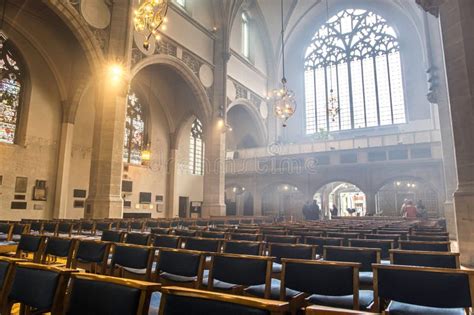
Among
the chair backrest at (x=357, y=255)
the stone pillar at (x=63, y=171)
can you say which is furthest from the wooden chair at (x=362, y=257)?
the stone pillar at (x=63, y=171)

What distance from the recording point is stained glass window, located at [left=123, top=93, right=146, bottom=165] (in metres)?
17.2

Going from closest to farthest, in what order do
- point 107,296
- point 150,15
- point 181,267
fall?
point 107,296 → point 181,267 → point 150,15

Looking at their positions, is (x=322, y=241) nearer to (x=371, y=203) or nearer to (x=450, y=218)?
(x=450, y=218)

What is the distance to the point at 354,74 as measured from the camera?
22.4m

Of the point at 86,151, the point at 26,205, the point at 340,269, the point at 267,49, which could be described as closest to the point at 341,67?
the point at 267,49

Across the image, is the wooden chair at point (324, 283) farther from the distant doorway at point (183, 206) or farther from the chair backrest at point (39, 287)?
the distant doorway at point (183, 206)

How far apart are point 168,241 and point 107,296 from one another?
2398 millimetres

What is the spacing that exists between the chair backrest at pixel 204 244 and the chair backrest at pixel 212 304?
2.39 metres

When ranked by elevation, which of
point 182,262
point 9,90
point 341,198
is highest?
point 9,90

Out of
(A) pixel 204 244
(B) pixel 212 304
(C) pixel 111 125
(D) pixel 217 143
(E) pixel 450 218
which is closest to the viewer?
(B) pixel 212 304

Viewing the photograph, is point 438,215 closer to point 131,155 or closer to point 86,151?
point 131,155

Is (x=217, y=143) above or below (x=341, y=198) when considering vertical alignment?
above

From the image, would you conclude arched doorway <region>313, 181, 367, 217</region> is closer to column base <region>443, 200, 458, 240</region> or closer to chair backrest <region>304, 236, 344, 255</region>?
column base <region>443, 200, 458, 240</region>

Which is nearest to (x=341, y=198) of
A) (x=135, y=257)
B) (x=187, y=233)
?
(x=187, y=233)
